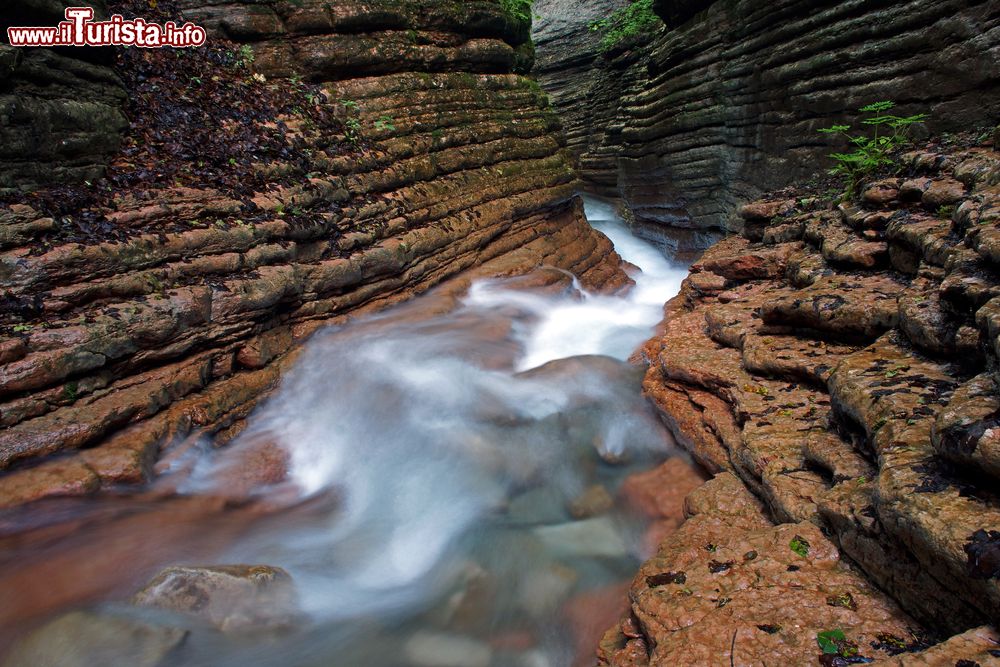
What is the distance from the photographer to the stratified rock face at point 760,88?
8.96 meters

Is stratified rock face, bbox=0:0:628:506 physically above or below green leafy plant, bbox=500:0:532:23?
below

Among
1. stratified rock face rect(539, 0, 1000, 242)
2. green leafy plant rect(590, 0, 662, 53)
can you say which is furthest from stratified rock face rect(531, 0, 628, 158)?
stratified rock face rect(539, 0, 1000, 242)

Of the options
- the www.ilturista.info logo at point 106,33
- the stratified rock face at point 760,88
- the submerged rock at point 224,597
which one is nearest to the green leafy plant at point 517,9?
the stratified rock face at point 760,88

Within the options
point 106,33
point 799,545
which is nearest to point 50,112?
point 106,33

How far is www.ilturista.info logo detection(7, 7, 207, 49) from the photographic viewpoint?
21.1 ft

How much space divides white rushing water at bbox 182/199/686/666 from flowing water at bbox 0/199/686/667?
0.02 meters

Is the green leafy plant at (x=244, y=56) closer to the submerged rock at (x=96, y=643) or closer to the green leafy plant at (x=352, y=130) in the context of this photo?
the green leafy plant at (x=352, y=130)

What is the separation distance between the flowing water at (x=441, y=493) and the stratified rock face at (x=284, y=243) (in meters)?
0.69

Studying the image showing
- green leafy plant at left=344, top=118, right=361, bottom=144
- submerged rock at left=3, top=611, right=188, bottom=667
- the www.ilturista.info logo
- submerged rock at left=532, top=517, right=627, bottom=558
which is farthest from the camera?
green leafy plant at left=344, top=118, right=361, bottom=144

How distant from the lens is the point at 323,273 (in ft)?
25.6

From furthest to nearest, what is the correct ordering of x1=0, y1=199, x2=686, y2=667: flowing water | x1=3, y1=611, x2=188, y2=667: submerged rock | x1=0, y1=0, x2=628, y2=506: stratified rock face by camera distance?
x1=0, y1=0, x2=628, y2=506: stratified rock face → x1=0, y1=199, x2=686, y2=667: flowing water → x1=3, y1=611, x2=188, y2=667: submerged rock

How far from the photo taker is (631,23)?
62.8 ft

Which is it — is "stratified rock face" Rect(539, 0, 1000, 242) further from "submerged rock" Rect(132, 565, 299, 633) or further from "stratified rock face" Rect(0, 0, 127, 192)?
"stratified rock face" Rect(0, 0, 127, 192)

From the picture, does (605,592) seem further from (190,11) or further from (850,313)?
(190,11)
